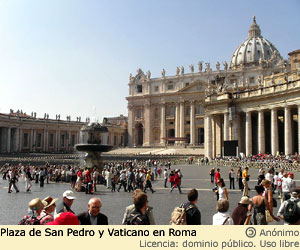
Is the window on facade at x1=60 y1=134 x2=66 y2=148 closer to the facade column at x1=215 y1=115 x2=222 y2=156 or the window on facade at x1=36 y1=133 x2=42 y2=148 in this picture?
the window on facade at x1=36 y1=133 x2=42 y2=148

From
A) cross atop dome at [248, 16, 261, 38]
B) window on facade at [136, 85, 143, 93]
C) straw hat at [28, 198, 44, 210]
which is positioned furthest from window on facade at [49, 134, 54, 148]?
straw hat at [28, 198, 44, 210]

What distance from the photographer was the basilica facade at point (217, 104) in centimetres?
3728

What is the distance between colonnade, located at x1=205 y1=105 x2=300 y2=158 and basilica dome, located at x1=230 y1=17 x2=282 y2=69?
241 feet

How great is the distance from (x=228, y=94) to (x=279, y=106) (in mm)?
6467

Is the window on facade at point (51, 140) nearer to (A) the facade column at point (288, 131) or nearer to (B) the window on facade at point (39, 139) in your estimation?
(B) the window on facade at point (39, 139)

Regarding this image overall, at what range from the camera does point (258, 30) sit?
4870 inches

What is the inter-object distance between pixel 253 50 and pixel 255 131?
81.8 m

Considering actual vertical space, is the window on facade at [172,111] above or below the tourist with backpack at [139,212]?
above

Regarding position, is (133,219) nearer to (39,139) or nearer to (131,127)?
(39,139)

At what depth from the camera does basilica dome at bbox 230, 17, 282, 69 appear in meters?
113

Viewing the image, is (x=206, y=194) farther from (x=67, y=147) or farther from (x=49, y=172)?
(x=67, y=147)

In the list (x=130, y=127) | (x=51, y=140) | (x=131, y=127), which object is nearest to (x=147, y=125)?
(x=131, y=127)

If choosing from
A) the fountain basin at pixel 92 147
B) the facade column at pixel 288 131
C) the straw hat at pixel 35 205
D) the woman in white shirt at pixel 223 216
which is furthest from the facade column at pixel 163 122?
the straw hat at pixel 35 205

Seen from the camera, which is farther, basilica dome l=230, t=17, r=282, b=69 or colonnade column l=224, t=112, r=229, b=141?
basilica dome l=230, t=17, r=282, b=69
